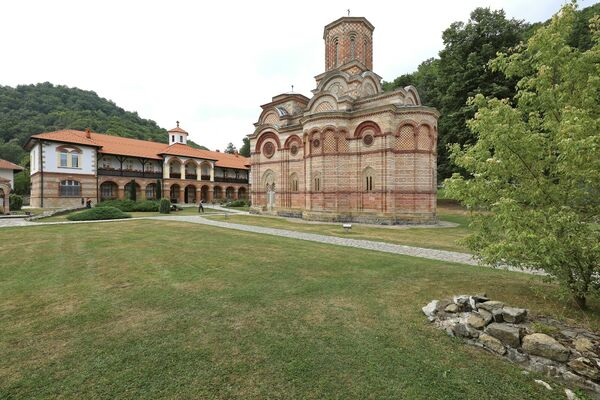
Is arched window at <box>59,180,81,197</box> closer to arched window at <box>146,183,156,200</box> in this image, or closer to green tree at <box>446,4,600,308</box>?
arched window at <box>146,183,156,200</box>

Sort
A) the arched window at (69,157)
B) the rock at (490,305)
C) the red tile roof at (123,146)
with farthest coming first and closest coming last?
the red tile roof at (123,146) < the arched window at (69,157) < the rock at (490,305)

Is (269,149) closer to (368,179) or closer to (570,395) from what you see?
(368,179)

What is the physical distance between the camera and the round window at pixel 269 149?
2685cm

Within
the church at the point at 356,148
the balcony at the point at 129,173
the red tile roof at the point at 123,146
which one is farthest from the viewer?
the balcony at the point at 129,173

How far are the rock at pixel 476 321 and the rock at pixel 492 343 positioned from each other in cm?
16

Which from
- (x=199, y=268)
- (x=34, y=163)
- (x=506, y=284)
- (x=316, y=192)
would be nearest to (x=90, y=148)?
(x=34, y=163)

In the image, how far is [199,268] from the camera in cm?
801

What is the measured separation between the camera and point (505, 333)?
4.10 meters

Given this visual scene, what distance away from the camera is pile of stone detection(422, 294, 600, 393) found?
3461 mm

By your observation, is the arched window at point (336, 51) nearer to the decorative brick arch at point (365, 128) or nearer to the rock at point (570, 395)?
the decorative brick arch at point (365, 128)

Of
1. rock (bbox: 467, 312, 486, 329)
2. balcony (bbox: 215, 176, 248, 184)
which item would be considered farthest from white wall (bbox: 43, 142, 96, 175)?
rock (bbox: 467, 312, 486, 329)

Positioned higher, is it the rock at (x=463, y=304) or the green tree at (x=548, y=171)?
the green tree at (x=548, y=171)

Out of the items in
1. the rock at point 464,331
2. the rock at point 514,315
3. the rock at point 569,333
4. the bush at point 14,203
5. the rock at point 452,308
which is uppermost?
the bush at point 14,203

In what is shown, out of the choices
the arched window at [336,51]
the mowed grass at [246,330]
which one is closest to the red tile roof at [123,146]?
the arched window at [336,51]
